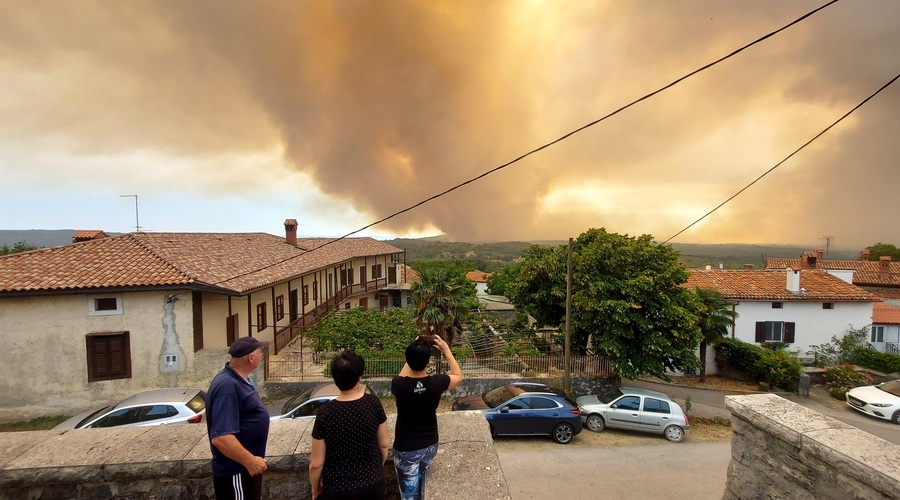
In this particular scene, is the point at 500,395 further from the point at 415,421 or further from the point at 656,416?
the point at 415,421

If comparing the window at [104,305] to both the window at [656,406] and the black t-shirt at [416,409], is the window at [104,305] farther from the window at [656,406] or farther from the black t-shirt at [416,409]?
the window at [656,406]

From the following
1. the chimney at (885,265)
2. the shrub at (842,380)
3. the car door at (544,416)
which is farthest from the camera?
the chimney at (885,265)

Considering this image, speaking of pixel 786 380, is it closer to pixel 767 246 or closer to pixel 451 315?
pixel 451 315

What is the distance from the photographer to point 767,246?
640 feet

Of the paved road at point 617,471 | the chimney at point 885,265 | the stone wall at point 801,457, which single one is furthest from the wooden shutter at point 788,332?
the chimney at point 885,265

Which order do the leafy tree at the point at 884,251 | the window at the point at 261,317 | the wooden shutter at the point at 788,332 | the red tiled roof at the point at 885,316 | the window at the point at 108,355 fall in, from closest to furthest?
1. the window at the point at 108,355
2. the window at the point at 261,317
3. the wooden shutter at the point at 788,332
4. the red tiled roof at the point at 885,316
5. the leafy tree at the point at 884,251

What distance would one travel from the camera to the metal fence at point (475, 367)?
49.0 feet

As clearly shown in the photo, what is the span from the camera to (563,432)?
455 inches

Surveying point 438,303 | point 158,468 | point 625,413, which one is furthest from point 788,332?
point 158,468

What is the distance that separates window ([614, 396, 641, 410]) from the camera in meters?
12.4

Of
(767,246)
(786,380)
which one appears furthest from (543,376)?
(767,246)

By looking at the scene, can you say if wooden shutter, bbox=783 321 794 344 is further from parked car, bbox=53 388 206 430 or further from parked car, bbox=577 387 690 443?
parked car, bbox=53 388 206 430

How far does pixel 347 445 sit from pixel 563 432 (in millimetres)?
10679

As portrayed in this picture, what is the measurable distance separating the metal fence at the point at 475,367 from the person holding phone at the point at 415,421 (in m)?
12.1
